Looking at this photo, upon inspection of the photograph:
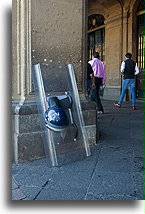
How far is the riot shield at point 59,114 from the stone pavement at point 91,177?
18 centimetres

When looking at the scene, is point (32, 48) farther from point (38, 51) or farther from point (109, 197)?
point (109, 197)

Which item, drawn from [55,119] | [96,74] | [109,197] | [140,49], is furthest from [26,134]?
[140,49]

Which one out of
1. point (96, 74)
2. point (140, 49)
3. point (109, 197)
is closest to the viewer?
point (109, 197)

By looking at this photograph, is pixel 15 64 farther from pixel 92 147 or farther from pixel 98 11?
pixel 98 11

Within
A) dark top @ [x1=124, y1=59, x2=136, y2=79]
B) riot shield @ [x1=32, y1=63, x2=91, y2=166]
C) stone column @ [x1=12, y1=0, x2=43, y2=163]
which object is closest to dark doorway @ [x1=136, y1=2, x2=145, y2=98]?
dark top @ [x1=124, y1=59, x2=136, y2=79]

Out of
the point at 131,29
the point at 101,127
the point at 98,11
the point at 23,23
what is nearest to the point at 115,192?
the point at 23,23

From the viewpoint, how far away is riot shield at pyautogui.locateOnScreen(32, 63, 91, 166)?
303cm

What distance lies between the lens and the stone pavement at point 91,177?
2.31 m

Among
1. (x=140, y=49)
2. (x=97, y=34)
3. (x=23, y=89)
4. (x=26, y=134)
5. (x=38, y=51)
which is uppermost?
(x=97, y=34)

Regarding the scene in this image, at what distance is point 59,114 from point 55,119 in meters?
0.08

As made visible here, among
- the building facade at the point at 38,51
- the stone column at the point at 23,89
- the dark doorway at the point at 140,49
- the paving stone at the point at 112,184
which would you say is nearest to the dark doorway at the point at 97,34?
the dark doorway at the point at 140,49

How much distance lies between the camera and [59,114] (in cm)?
297

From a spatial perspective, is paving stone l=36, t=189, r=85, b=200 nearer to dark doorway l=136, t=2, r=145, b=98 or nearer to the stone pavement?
the stone pavement

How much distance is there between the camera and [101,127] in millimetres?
5191
